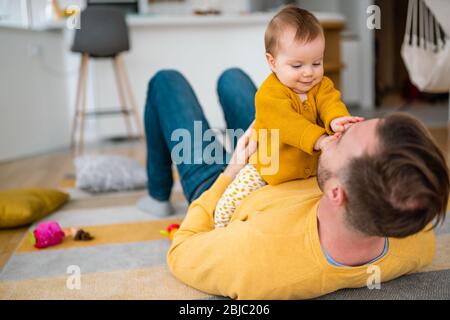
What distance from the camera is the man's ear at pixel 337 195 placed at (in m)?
0.84

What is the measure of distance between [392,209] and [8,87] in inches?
114

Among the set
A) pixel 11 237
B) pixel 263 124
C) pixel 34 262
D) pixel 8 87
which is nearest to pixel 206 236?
pixel 263 124

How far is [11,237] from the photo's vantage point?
168 centimetres

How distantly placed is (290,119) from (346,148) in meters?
0.18

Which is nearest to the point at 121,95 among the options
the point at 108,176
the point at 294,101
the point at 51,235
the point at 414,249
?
the point at 108,176

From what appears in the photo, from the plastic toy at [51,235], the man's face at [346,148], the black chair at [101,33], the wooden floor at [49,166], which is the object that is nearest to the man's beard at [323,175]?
the man's face at [346,148]

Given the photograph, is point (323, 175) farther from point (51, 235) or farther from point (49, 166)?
point (49, 166)

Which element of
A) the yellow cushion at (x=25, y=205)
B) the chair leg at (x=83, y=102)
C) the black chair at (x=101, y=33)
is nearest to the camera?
the yellow cushion at (x=25, y=205)

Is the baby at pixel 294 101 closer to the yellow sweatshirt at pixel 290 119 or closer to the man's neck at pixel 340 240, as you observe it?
the yellow sweatshirt at pixel 290 119

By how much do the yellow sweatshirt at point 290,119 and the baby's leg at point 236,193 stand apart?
0.03m

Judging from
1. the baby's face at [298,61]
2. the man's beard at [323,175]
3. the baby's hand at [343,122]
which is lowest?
the man's beard at [323,175]

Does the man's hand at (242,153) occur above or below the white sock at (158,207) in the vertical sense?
above

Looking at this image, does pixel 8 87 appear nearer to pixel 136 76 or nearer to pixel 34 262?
pixel 136 76

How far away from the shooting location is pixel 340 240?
3.01 feet
